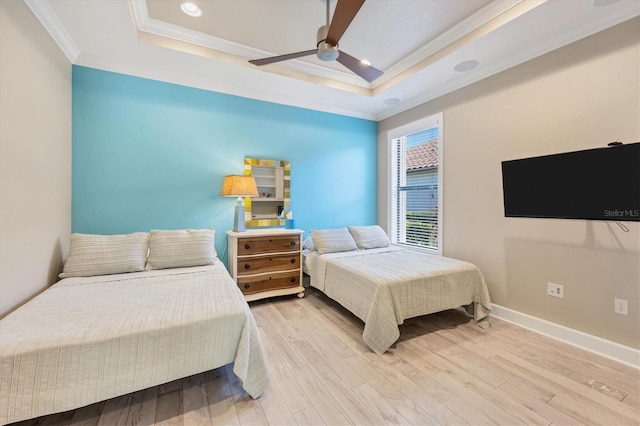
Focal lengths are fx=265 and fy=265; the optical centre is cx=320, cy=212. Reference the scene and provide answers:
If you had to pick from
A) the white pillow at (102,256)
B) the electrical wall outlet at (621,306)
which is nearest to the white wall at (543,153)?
the electrical wall outlet at (621,306)

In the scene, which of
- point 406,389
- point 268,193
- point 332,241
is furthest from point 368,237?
point 406,389

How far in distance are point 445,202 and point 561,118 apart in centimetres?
132

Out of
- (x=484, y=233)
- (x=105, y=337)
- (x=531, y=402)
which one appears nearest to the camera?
(x=105, y=337)

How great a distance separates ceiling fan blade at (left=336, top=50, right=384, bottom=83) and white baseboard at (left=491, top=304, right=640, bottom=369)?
103 inches

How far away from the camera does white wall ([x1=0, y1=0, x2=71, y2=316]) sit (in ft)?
5.41

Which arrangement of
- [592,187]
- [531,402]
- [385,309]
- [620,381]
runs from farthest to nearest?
1. [385,309]
2. [592,187]
3. [620,381]
4. [531,402]

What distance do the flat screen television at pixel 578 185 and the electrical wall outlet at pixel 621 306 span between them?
69 centimetres

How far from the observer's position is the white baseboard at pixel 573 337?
6.40 feet

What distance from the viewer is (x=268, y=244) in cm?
309

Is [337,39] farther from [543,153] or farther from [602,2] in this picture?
[543,153]

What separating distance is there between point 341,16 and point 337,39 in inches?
8.7

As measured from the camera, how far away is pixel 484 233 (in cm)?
289

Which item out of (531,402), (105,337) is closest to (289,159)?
(105,337)

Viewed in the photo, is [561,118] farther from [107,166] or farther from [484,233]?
[107,166]
